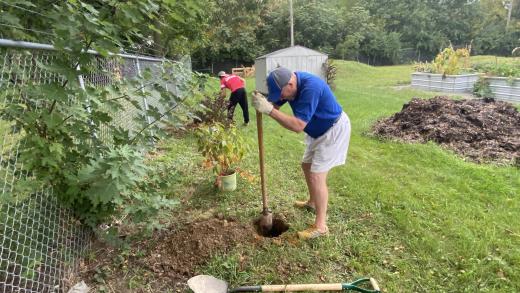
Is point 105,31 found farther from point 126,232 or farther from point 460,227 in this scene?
point 460,227

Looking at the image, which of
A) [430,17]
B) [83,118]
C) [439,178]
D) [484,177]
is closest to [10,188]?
[83,118]

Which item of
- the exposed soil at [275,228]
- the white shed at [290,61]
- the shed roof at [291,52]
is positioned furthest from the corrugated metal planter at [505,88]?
the exposed soil at [275,228]

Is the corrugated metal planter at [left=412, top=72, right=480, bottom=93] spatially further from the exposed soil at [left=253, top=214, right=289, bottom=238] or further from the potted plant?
the exposed soil at [left=253, top=214, right=289, bottom=238]

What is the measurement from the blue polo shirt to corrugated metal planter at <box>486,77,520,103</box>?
395 inches

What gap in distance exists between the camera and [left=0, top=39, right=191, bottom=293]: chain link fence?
2.09 metres

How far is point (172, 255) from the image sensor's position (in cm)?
288

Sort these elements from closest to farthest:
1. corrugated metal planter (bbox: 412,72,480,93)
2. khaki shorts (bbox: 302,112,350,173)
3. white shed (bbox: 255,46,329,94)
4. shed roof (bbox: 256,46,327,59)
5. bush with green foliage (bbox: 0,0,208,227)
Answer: bush with green foliage (bbox: 0,0,208,227) → khaki shorts (bbox: 302,112,350,173) → corrugated metal planter (bbox: 412,72,480,93) → white shed (bbox: 255,46,329,94) → shed roof (bbox: 256,46,327,59)

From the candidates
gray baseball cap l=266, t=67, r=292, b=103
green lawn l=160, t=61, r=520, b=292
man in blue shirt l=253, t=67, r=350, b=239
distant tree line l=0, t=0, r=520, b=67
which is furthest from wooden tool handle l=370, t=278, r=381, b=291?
distant tree line l=0, t=0, r=520, b=67

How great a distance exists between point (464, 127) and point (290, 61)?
8.56 metres

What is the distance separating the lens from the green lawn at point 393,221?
2.76 m

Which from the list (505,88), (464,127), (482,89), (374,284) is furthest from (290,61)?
(374,284)

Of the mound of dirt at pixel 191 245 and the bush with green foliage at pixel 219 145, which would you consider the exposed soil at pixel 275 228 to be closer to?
the mound of dirt at pixel 191 245

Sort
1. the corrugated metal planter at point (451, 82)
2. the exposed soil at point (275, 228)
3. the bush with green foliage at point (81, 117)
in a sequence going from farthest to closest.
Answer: the corrugated metal planter at point (451, 82), the exposed soil at point (275, 228), the bush with green foliage at point (81, 117)

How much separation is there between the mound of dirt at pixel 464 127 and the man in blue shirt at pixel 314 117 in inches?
128
